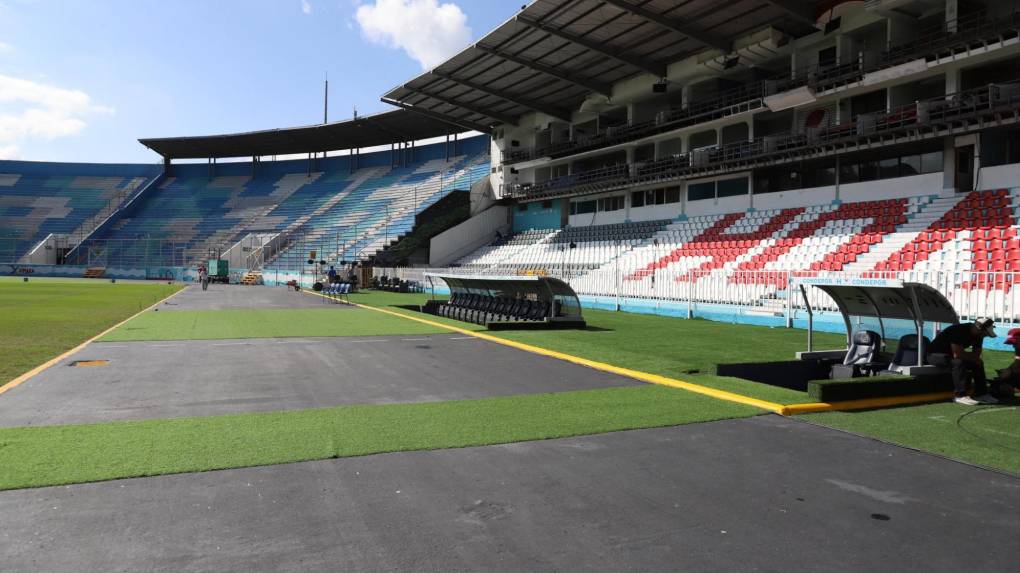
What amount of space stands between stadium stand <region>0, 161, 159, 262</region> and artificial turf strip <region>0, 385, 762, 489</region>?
7401 centimetres

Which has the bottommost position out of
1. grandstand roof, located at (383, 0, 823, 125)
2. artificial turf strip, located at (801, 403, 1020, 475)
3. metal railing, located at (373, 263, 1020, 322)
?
artificial turf strip, located at (801, 403, 1020, 475)

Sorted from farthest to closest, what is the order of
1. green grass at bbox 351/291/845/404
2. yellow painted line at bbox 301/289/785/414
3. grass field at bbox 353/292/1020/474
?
green grass at bbox 351/291/845/404 → yellow painted line at bbox 301/289/785/414 → grass field at bbox 353/292/1020/474

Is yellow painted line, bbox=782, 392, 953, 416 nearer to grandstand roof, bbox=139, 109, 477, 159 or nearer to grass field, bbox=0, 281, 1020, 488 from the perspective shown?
grass field, bbox=0, 281, 1020, 488

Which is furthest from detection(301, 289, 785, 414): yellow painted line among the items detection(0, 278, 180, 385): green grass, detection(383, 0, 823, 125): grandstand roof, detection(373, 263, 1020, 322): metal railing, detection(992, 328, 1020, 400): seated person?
detection(383, 0, 823, 125): grandstand roof

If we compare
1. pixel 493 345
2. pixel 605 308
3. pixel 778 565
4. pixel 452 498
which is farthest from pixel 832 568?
pixel 605 308

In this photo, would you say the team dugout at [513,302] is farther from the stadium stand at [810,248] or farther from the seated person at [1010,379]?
the seated person at [1010,379]

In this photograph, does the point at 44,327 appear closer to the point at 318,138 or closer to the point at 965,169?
the point at 965,169

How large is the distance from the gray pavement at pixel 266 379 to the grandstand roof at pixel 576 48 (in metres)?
22.6

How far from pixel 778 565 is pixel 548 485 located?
1725mm

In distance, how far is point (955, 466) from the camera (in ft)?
17.3

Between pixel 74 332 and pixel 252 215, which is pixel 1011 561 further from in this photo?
pixel 252 215

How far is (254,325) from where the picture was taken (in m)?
17.8

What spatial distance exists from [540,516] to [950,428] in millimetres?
4970

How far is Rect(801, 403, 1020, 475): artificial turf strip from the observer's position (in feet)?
18.5
